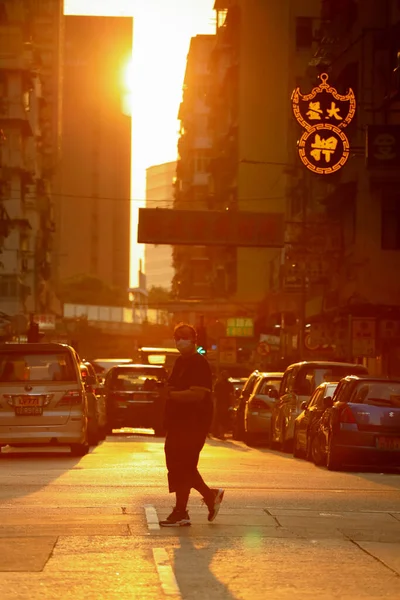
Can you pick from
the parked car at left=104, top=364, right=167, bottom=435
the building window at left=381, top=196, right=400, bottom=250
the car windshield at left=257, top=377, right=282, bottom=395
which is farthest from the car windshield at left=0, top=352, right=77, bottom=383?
the building window at left=381, top=196, right=400, bottom=250

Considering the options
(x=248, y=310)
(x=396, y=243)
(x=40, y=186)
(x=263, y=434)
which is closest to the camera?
(x=263, y=434)

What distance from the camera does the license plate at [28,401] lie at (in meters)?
24.0

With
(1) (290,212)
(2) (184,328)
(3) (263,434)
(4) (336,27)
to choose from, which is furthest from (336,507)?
(1) (290,212)

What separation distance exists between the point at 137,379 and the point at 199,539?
2781cm

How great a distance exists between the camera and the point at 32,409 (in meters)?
23.9

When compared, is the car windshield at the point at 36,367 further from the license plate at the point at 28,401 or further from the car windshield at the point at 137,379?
the car windshield at the point at 137,379

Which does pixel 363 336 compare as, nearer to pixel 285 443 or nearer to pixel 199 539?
pixel 285 443

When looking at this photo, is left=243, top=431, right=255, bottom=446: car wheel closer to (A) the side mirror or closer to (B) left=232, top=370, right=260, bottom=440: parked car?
(B) left=232, top=370, right=260, bottom=440: parked car

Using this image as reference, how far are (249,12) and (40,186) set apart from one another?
20.4 metres

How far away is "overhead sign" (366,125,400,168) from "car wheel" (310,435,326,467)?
13922mm

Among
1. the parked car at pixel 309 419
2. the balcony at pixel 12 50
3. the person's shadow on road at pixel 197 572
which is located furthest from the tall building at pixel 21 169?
the person's shadow on road at pixel 197 572

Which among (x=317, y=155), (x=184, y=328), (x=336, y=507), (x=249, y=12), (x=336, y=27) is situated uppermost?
(x=249, y=12)

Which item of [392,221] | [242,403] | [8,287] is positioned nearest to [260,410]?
[242,403]

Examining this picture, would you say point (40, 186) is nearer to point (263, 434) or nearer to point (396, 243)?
point (396, 243)
